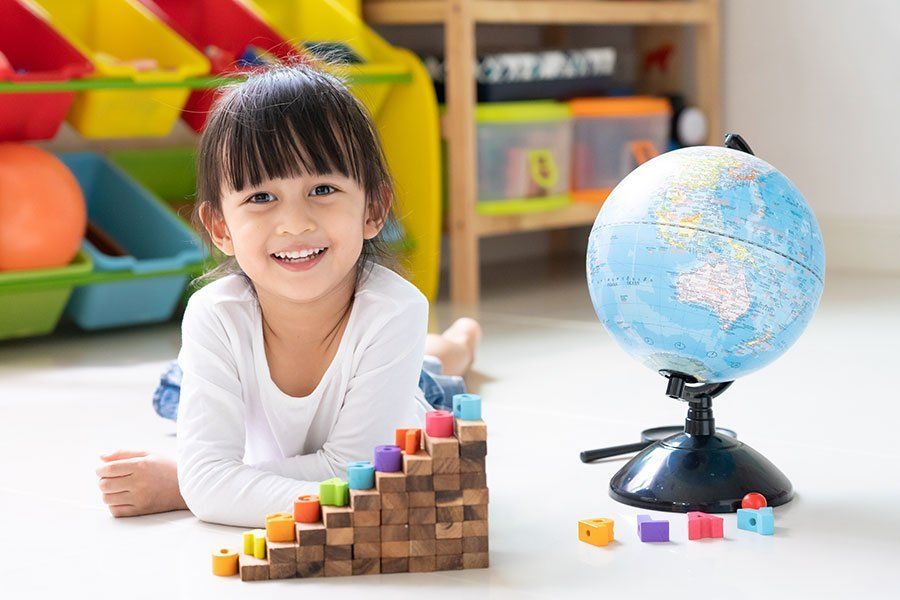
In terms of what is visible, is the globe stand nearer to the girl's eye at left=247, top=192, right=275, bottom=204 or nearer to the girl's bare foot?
the girl's eye at left=247, top=192, right=275, bottom=204

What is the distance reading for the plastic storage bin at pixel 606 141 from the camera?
11.1ft

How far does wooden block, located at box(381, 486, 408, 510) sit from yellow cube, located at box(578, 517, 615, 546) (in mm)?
213

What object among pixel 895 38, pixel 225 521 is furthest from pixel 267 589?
pixel 895 38

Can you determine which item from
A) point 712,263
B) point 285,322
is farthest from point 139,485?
point 712,263

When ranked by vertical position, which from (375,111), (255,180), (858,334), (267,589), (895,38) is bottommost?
(267,589)

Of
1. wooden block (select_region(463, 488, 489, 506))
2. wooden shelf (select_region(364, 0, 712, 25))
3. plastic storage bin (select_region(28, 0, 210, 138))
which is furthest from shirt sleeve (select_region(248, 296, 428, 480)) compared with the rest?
wooden shelf (select_region(364, 0, 712, 25))

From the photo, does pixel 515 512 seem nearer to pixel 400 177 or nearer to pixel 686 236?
pixel 686 236

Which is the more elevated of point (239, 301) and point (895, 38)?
point (895, 38)

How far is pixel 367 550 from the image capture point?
1189 millimetres

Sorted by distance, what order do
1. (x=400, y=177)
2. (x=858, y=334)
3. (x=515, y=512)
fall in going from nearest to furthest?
(x=515, y=512) → (x=858, y=334) → (x=400, y=177)

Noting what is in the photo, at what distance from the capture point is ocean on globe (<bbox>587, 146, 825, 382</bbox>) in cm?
127

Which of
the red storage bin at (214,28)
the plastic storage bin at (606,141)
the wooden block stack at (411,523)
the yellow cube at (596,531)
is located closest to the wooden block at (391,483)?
the wooden block stack at (411,523)

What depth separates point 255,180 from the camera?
1.35 metres

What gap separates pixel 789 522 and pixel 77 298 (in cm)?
182
